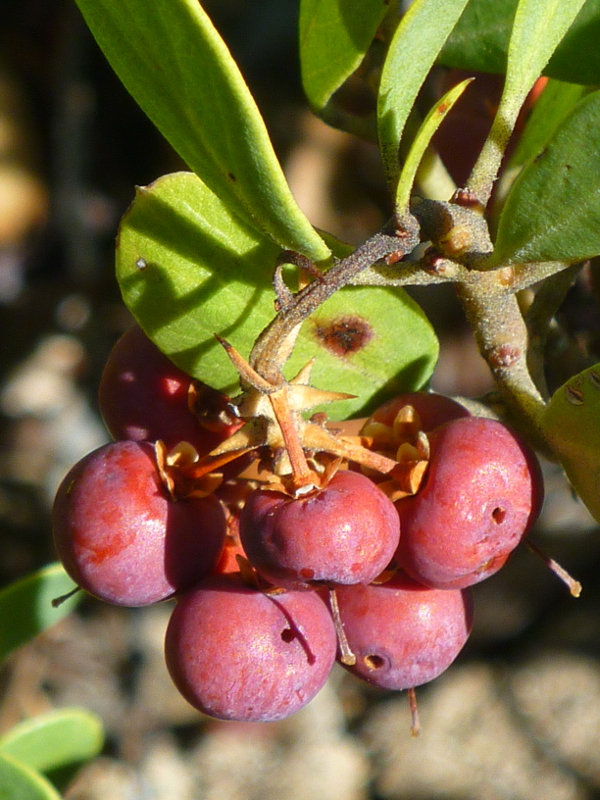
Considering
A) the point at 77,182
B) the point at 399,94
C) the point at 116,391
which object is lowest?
the point at 77,182

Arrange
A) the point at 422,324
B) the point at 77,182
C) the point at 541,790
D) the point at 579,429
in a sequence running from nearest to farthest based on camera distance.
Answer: the point at 579,429 < the point at 422,324 < the point at 541,790 < the point at 77,182

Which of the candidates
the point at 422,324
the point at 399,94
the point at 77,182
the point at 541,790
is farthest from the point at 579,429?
the point at 77,182

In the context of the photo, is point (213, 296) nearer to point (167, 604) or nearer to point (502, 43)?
point (502, 43)

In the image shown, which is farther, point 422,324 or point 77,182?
point 77,182

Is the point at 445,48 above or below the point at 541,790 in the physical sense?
above

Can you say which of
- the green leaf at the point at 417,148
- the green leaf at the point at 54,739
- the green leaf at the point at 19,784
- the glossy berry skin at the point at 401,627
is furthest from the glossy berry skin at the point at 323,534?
the green leaf at the point at 54,739

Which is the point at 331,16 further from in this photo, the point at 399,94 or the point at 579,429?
the point at 579,429

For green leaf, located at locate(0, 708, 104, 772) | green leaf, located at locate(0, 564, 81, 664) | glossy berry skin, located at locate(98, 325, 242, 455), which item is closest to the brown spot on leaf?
glossy berry skin, located at locate(98, 325, 242, 455)

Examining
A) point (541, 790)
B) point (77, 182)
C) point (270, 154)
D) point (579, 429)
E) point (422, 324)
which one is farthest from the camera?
point (77, 182)
